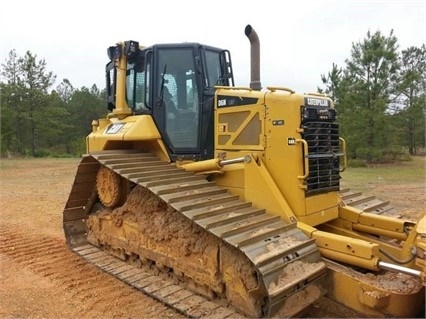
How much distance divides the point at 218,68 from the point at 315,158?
6.85 feet

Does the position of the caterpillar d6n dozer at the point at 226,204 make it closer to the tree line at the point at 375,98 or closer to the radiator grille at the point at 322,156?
the radiator grille at the point at 322,156

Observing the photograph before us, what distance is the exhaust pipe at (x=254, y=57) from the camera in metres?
5.14

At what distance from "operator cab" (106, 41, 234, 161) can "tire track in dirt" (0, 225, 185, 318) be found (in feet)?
6.21

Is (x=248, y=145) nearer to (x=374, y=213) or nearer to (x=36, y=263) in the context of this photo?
(x=374, y=213)

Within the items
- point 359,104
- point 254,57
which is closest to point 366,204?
point 254,57

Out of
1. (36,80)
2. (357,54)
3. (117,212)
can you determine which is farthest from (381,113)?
(36,80)

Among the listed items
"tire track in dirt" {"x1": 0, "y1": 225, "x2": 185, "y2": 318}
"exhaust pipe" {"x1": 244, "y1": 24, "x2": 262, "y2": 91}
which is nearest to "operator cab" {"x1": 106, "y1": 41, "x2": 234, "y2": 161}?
"exhaust pipe" {"x1": 244, "y1": 24, "x2": 262, "y2": 91}

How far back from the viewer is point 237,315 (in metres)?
3.91

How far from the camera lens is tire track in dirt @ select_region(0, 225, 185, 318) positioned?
4.23m

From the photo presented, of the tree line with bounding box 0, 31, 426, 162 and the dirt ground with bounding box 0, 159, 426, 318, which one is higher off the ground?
the tree line with bounding box 0, 31, 426, 162

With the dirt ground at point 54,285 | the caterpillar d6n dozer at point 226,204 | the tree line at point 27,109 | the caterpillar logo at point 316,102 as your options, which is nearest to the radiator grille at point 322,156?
the caterpillar d6n dozer at point 226,204

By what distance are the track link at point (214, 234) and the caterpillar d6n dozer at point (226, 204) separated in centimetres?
2

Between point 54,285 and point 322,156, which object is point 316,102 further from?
point 54,285

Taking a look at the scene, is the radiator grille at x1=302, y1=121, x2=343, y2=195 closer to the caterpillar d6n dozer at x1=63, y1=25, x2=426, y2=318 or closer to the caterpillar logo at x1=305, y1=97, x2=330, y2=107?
the caterpillar d6n dozer at x1=63, y1=25, x2=426, y2=318
